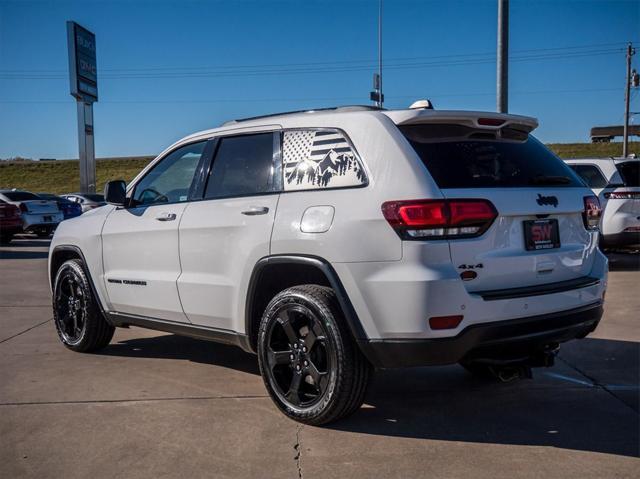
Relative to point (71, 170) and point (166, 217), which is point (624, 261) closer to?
point (166, 217)

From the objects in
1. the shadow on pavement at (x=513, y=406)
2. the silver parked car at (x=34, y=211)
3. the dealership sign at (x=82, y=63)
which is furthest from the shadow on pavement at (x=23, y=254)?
the dealership sign at (x=82, y=63)

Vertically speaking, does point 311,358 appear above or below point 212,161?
below

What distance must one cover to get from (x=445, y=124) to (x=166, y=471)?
235cm

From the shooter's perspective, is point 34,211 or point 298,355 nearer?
point 298,355

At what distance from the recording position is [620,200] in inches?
422

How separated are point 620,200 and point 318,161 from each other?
26.7 ft

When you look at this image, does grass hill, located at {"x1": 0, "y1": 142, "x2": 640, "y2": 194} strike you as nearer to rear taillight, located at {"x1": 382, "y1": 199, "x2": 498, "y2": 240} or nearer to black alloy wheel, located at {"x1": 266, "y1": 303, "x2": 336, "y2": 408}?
black alloy wheel, located at {"x1": 266, "y1": 303, "x2": 336, "y2": 408}

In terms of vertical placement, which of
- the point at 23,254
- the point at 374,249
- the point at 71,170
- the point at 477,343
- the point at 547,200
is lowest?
the point at 23,254

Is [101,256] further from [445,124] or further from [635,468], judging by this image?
[635,468]

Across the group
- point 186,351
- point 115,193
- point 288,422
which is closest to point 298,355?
point 288,422

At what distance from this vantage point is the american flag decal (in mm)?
3875

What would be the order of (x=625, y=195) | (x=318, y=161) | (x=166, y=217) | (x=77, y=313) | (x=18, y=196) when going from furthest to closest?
(x=18, y=196), (x=625, y=195), (x=77, y=313), (x=166, y=217), (x=318, y=161)

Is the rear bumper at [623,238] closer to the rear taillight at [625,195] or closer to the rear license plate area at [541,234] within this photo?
the rear taillight at [625,195]

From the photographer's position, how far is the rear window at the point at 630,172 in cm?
1080
